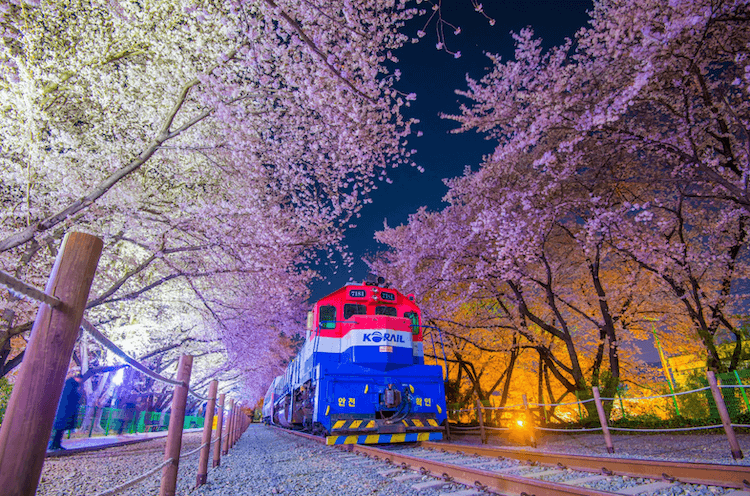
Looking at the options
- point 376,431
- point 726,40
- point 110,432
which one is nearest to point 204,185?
point 376,431

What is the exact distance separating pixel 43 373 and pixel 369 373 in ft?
22.6

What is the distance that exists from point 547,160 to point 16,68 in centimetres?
1136

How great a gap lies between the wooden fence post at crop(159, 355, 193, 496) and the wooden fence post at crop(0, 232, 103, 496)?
2237 mm

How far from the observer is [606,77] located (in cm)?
818

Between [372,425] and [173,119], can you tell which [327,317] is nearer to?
[372,425]

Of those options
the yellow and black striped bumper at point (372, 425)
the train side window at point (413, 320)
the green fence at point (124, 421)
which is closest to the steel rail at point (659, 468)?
the yellow and black striped bumper at point (372, 425)

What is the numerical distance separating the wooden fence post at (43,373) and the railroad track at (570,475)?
4186 mm

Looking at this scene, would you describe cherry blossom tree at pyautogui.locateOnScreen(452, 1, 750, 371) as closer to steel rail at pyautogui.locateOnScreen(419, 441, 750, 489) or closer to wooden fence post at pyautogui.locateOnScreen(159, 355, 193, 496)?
steel rail at pyautogui.locateOnScreen(419, 441, 750, 489)

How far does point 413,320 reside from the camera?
9.58m

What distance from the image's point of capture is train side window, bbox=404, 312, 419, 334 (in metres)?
9.38

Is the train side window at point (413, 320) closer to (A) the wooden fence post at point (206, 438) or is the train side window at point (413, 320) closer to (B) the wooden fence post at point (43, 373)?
(A) the wooden fence post at point (206, 438)

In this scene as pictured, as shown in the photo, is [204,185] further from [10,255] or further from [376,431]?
[376,431]

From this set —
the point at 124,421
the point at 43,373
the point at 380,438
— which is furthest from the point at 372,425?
the point at 124,421

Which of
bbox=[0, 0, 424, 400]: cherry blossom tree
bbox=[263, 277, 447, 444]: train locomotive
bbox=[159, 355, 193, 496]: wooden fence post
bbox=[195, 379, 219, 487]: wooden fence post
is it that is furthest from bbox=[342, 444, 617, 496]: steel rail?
bbox=[0, 0, 424, 400]: cherry blossom tree
